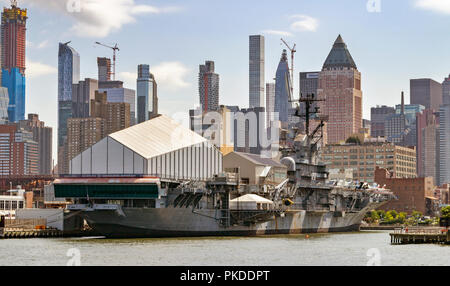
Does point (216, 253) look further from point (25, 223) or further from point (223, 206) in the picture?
point (25, 223)

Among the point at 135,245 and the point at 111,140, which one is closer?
the point at 135,245

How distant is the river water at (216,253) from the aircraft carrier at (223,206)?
5.66 metres

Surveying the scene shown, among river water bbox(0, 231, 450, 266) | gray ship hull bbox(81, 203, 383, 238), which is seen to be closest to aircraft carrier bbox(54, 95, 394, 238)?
gray ship hull bbox(81, 203, 383, 238)

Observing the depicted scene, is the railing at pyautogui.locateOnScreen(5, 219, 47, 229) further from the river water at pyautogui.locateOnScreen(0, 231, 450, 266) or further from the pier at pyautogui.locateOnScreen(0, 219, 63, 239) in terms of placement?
the river water at pyautogui.locateOnScreen(0, 231, 450, 266)

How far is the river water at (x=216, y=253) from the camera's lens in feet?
270

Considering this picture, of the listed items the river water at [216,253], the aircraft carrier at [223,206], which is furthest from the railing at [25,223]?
the river water at [216,253]

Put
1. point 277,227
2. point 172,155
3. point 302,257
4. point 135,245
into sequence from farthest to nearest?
point 277,227
point 172,155
point 135,245
point 302,257

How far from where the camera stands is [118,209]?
117m

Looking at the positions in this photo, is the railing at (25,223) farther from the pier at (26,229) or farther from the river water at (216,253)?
the river water at (216,253)

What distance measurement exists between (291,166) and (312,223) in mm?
11613

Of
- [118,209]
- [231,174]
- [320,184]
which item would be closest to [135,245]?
[118,209]

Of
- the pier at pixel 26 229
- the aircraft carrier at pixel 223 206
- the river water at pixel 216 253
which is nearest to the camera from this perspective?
the river water at pixel 216 253

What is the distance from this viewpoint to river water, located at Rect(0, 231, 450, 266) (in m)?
82.4
